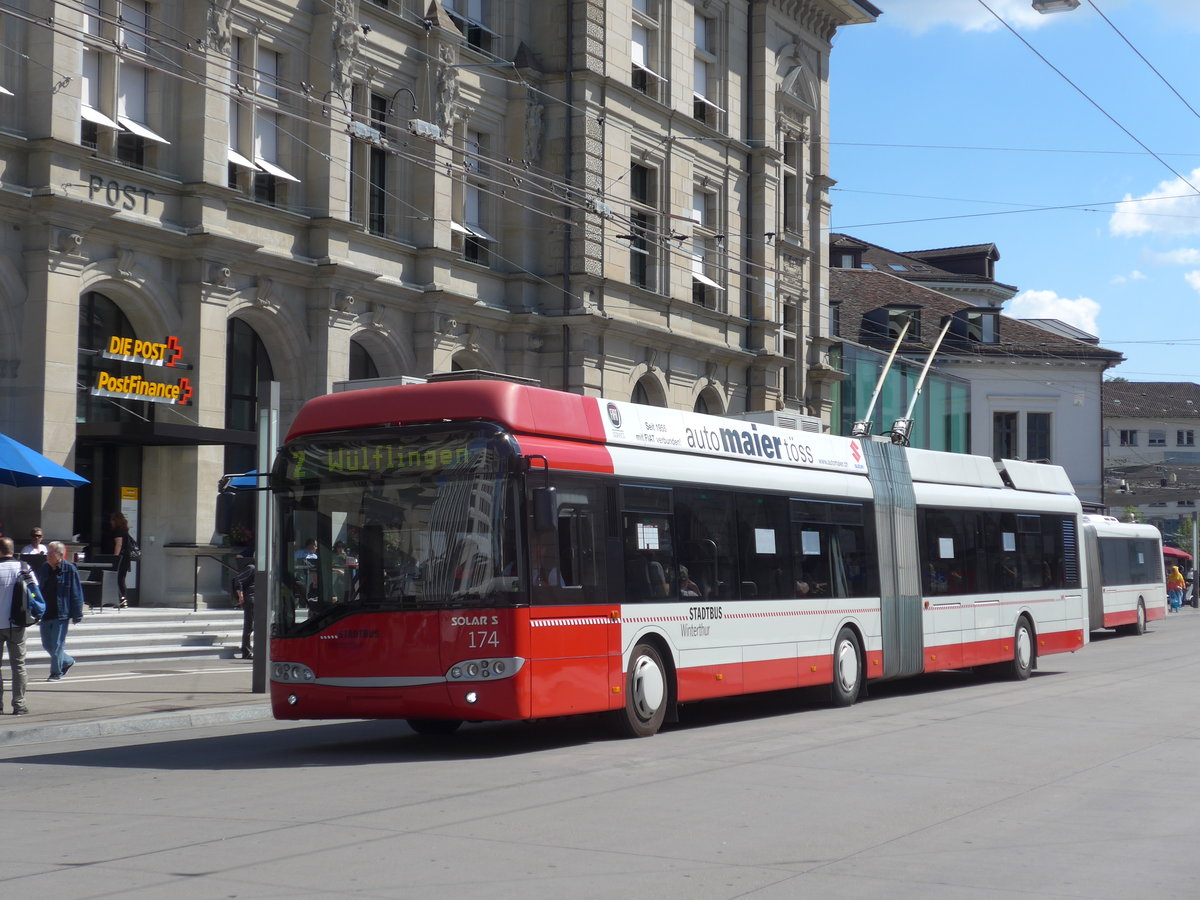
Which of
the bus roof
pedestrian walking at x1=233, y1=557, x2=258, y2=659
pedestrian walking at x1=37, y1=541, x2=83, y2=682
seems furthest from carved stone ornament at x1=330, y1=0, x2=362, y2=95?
the bus roof

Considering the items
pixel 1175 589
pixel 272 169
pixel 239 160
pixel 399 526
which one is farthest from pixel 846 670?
pixel 1175 589

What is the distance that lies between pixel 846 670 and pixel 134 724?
7.90 metres

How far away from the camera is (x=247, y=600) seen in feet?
72.1

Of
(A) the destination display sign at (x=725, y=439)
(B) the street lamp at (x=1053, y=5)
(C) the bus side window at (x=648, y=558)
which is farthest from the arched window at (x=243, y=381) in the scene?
(B) the street lamp at (x=1053, y=5)

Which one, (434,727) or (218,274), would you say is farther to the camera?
(218,274)

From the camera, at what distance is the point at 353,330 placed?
29.7 m

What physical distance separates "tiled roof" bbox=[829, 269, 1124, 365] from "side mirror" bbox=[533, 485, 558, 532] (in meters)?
49.4

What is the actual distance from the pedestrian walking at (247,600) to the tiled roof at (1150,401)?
10103cm

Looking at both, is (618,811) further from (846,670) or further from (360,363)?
(360,363)

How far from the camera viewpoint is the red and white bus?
1473 inches

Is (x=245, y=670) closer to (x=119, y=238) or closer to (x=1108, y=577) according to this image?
(x=119, y=238)

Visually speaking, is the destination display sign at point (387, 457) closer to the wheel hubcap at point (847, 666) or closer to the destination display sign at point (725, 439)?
the destination display sign at point (725, 439)

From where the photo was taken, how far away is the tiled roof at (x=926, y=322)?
63.8 m

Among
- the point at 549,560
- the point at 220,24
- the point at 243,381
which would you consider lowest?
the point at 549,560
